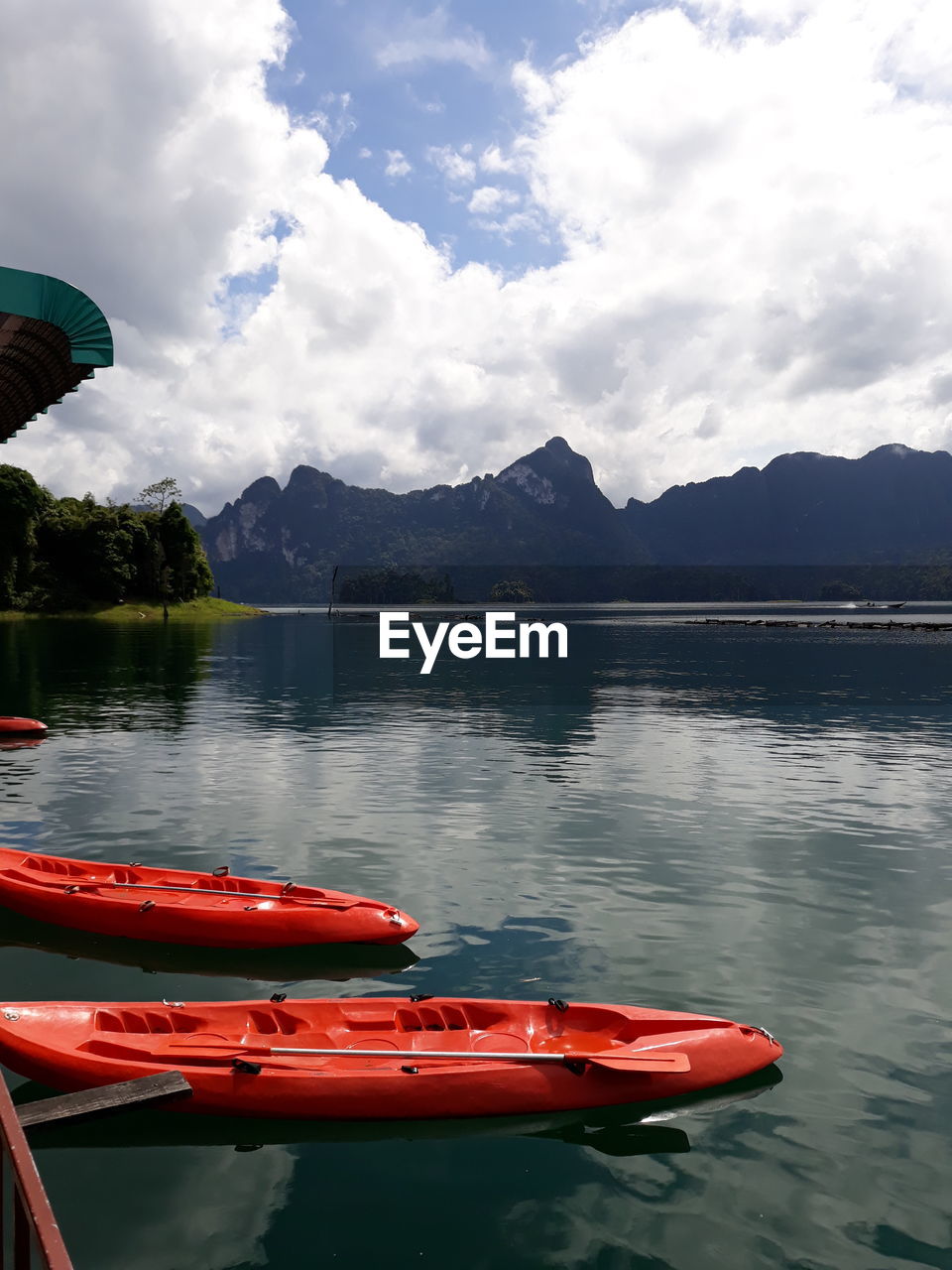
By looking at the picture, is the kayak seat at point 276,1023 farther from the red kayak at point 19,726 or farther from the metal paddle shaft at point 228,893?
the red kayak at point 19,726

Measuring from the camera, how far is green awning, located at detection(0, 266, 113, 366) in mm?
17656

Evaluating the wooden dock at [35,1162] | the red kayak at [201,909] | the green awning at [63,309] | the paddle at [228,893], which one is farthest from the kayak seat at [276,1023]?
the green awning at [63,309]

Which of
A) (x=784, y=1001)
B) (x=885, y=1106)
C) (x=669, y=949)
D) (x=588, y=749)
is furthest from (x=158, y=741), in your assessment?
(x=885, y=1106)

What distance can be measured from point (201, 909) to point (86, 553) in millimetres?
143394

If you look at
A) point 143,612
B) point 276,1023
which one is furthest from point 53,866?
point 143,612

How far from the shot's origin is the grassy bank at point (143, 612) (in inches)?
5340

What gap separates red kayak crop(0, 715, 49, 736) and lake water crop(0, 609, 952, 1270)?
1.98 metres

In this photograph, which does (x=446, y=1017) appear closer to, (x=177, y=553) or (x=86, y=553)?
(x=86, y=553)

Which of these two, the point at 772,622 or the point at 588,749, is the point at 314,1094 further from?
the point at 772,622

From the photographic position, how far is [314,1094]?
36.6 feet

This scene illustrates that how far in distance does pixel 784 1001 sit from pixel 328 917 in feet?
27.9

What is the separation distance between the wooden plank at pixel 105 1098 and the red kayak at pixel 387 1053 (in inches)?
9.3

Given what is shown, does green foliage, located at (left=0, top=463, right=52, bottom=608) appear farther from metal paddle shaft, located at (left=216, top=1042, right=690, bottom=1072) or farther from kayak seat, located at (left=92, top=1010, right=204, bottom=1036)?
metal paddle shaft, located at (left=216, top=1042, right=690, bottom=1072)

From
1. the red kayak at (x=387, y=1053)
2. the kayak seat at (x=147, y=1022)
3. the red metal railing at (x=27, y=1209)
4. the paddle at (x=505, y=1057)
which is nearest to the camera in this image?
the red metal railing at (x=27, y=1209)
